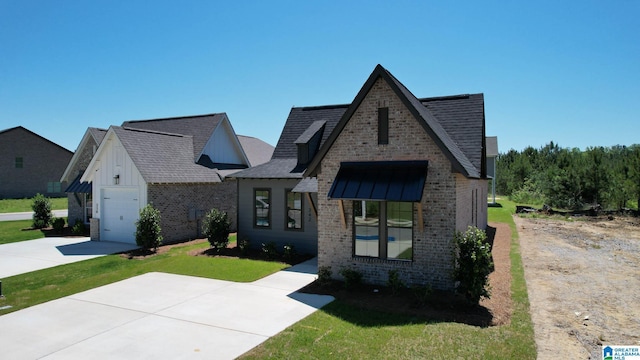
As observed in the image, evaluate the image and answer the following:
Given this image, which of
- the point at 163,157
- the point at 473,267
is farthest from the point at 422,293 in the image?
the point at 163,157

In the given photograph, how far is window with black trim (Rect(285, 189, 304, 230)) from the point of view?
1711cm

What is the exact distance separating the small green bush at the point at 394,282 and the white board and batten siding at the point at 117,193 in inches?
526

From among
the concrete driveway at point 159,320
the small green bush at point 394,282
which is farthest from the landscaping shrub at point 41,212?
the small green bush at point 394,282

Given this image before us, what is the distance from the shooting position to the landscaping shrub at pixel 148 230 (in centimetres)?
1755

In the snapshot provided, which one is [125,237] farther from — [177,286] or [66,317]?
[66,317]

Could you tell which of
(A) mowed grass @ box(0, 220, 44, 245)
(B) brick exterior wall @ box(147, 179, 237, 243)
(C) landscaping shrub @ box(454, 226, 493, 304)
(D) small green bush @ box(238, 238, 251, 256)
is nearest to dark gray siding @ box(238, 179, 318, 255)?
(D) small green bush @ box(238, 238, 251, 256)

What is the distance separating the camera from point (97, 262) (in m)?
15.7

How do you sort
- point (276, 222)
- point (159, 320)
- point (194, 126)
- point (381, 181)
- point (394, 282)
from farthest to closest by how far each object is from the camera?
point (194, 126)
point (276, 222)
point (381, 181)
point (394, 282)
point (159, 320)

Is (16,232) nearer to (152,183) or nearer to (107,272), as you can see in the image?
(152,183)

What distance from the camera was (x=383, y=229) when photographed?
459 inches

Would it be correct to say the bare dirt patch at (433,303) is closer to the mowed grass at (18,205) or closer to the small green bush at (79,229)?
the small green bush at (79,229)

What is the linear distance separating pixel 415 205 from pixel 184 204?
1406 cm

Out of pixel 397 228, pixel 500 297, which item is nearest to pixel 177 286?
pixel 397 228

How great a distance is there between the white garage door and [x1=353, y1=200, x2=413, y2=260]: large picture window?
41.6 feet
